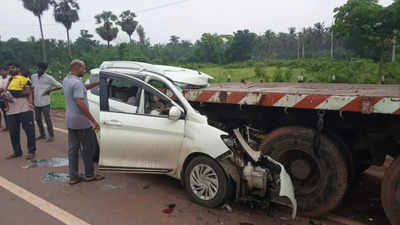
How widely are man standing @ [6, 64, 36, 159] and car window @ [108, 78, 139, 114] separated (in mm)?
2051

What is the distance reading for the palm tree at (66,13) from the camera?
45625 millimetres

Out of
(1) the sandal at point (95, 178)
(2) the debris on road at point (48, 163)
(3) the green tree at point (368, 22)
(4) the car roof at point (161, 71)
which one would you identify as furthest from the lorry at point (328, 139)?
(3) the green tree at point (368, 22)

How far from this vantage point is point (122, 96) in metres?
4.68

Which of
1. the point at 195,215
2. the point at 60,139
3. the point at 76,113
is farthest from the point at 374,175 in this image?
the point at 60,139

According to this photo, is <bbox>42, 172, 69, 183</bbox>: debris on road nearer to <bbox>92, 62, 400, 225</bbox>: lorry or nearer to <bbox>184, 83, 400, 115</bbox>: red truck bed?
<bbox>92, 62, 400, 225</bbox>: lorry

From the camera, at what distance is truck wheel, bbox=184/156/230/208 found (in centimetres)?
358

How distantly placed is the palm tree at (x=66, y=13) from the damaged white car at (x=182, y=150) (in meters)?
45.6

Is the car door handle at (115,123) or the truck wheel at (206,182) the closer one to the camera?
the truck wheel at (206,182)

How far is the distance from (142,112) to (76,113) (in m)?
0.96

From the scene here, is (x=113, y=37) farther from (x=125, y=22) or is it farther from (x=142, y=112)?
(x=142, y=112)

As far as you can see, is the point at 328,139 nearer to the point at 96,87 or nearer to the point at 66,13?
the point at 96,87

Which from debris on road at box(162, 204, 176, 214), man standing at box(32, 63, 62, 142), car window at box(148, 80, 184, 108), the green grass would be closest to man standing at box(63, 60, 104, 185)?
car window at box(148, 80, 184, 108)

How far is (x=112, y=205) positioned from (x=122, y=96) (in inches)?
64.8

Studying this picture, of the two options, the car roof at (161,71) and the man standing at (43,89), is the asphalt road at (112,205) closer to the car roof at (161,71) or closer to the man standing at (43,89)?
the car roof at (161,71)
